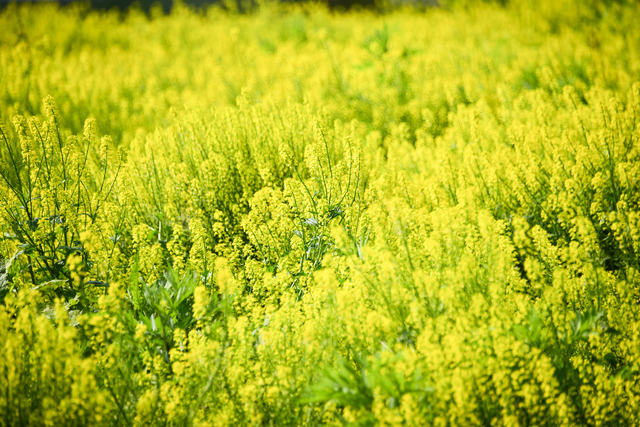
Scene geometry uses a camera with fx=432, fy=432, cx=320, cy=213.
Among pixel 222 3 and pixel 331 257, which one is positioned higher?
pixel 222 3

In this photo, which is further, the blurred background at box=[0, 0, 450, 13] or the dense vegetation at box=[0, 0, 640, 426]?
the blurred background at box=[0, 0, 450, 13]

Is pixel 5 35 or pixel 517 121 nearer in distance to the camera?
pixel 517 121

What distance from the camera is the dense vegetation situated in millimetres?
1702

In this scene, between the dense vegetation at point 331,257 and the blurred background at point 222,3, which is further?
the blurred background at point 222,3

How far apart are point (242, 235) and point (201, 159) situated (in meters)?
0.73

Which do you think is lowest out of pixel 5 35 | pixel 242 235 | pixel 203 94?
pixel 242 235

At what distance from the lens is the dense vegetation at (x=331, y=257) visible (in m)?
1.70

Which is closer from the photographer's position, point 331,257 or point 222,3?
point 331,257

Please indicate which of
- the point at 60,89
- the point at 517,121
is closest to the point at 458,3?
the point at 517,121

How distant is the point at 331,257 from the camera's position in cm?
230

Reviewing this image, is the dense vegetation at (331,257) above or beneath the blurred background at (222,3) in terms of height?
beneath

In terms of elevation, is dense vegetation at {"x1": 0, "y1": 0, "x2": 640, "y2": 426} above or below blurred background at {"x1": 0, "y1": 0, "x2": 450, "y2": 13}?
below

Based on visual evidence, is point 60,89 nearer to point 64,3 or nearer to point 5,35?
point 5,35

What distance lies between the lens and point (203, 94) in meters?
5.65
